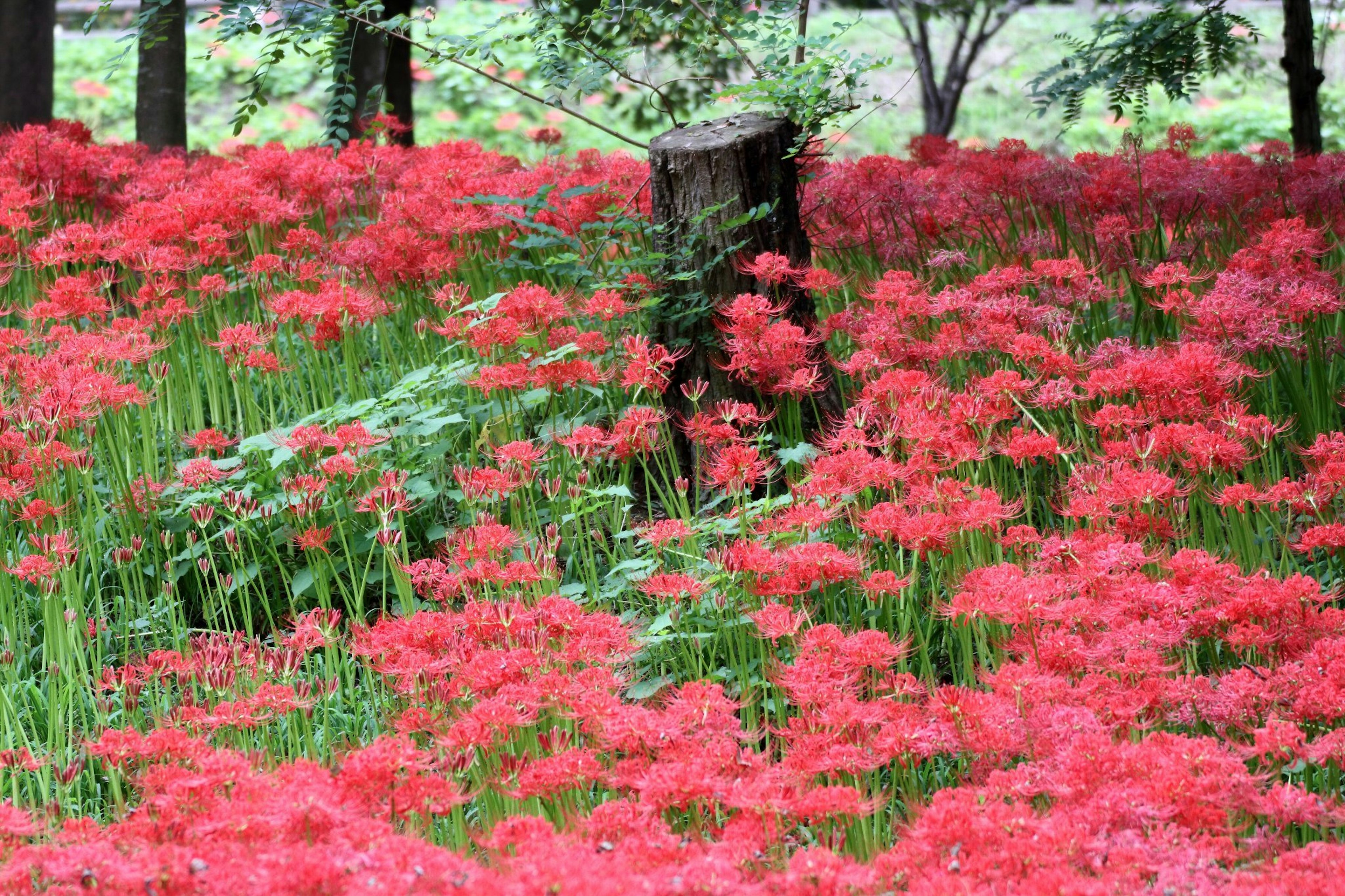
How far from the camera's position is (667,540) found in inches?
113

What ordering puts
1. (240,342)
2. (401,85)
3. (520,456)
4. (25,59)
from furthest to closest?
(401,85) → (25,59) → (240,342) → (520,456)

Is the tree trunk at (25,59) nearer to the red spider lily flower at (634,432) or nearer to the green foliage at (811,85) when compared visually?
the green foliage at (811,85)

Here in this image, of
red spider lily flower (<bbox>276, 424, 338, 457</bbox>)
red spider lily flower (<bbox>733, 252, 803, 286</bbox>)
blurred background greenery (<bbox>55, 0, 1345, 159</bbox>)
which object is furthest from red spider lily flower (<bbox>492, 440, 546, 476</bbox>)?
blurred background greenery (<bbox>55, 0, 1345, 159</bbox>)

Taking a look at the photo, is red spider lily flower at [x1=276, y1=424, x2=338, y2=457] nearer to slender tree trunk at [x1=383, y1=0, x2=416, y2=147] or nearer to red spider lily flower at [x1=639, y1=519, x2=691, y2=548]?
red spider lily flower at [x1=639, y1=519, x2=691, y2=548]

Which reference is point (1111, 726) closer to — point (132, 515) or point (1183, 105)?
point (132, 515)

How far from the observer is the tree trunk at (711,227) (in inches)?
162

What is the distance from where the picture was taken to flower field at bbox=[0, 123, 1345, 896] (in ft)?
6.64

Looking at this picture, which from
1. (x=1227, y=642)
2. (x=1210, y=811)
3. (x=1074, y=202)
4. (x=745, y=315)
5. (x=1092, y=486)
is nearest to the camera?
(x=1210, y=811)

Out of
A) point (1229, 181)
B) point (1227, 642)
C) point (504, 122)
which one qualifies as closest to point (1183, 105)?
point (504, 122)

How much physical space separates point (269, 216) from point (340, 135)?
0.44 metres

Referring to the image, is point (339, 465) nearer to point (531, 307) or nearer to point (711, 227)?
point (531, 307)

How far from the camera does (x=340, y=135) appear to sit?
495cm

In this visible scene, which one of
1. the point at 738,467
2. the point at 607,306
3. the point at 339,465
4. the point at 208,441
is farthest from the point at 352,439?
the point at 738,467

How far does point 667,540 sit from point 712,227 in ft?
5.14
